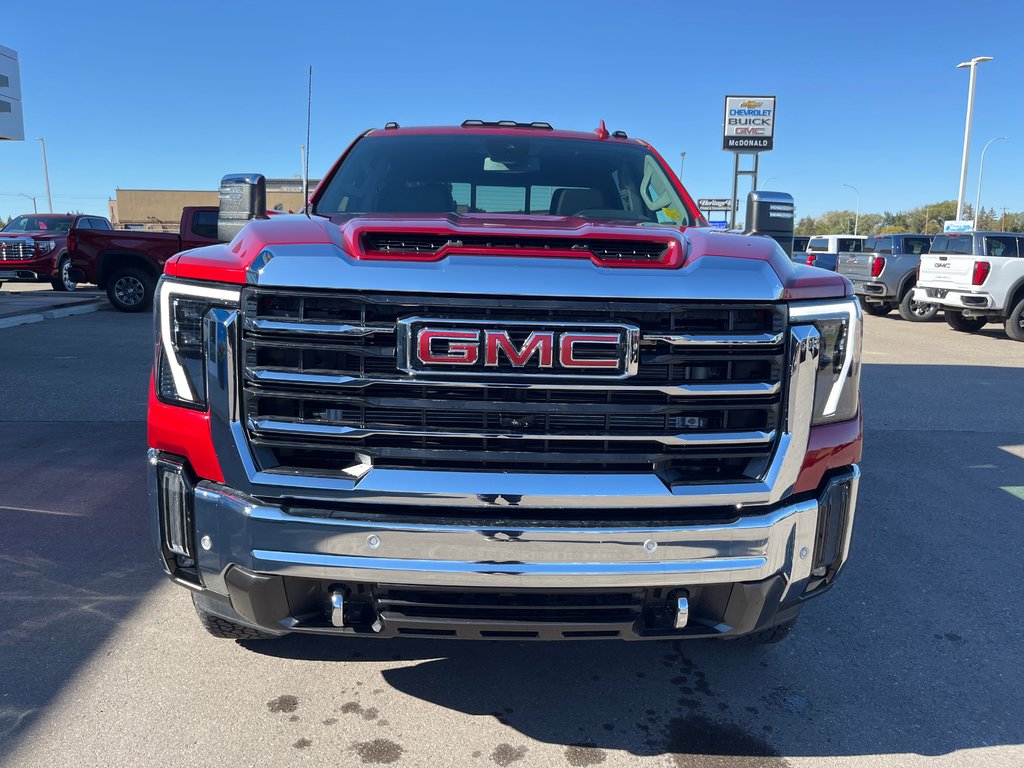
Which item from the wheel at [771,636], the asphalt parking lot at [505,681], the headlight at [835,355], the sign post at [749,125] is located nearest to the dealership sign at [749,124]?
the sign post at [749,125]

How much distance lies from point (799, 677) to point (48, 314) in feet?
47.0

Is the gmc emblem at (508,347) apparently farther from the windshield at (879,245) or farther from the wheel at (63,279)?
the wheel at (63,279)

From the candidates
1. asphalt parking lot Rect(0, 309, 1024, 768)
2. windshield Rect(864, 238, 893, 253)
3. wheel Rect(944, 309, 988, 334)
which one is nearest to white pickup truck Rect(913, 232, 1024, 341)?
wheel Rect(944, 309, 988, 334)

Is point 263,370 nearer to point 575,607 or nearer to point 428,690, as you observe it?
point 575,607

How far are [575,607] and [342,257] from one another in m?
1.17

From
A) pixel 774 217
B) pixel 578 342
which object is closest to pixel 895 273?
pixel 774 217

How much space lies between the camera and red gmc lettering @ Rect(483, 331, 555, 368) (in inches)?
84.5

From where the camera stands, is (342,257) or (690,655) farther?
(690,655)

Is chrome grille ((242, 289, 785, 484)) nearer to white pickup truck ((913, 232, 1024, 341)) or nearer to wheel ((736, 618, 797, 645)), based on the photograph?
wheel ((736, 618, 797, 645))

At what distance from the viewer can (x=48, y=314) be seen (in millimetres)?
13797

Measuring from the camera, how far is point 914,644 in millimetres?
3180

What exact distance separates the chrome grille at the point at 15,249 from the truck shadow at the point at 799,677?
1824cm

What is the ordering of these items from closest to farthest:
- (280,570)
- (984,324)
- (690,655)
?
(280,570)
(690,655)
(984,324)

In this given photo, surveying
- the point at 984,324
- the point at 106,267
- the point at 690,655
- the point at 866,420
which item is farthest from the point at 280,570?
the point at 984,324
